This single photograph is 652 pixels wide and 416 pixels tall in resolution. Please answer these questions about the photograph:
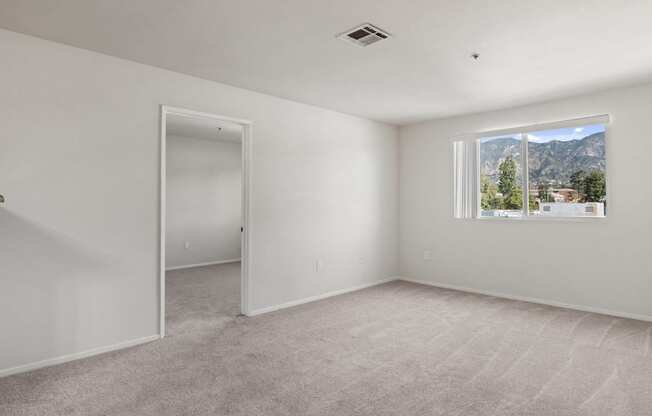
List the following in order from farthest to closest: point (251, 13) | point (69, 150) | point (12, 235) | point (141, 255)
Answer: point (141, 255) → point (69, 150) → point (12, 235) → point (251, 13)

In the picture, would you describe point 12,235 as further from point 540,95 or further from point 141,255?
point 540,95

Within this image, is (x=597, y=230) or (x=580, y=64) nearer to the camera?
(x=580, y=64)

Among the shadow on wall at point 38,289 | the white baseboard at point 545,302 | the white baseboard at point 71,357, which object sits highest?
the shadow on wall at point 38,289

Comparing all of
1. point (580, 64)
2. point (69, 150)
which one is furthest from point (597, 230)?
point (69, 150)

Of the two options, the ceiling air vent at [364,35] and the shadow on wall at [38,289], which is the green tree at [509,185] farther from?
the shadow on wall at [38,289]

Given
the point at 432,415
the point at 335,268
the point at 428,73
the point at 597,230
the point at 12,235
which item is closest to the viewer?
the point at 432,415

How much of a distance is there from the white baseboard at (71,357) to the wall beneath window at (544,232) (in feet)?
12.8

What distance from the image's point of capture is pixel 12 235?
8.78ft

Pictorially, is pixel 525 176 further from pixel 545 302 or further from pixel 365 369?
pixel 365 369

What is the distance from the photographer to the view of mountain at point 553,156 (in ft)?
14.1

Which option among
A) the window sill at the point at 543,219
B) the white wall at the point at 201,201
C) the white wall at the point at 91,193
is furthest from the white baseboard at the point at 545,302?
the white wall at the point at 201,201

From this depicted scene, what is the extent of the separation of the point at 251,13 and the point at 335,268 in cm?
333

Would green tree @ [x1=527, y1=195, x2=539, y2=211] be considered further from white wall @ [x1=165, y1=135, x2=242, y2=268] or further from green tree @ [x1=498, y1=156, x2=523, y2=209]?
white wall @ [x1=165, y1=135, x2=242, y2=268]

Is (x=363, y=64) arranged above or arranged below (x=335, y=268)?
above
